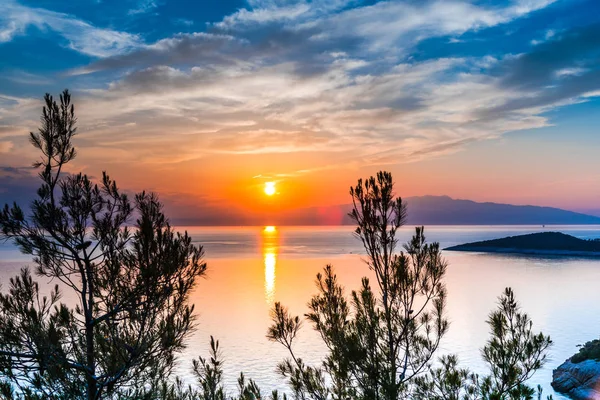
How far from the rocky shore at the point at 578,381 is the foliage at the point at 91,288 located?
28.8 meters

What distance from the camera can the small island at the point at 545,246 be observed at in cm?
14375

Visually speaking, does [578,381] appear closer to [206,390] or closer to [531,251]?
[206,390]

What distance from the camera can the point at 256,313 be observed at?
60875 mm

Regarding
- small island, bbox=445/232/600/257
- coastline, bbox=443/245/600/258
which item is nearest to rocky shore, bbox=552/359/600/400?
coastline, bbox=443/245/600/258

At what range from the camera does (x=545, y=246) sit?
154875 millimetres

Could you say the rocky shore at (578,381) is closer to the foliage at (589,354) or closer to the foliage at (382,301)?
the foliage at (589,354)

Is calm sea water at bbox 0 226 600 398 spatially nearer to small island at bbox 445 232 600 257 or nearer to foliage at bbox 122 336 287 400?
foliage at bbox 122 336 287 400

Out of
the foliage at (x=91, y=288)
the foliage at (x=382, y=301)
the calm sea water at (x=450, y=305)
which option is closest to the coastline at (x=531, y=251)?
the calm sea water at (x=450, y=305)

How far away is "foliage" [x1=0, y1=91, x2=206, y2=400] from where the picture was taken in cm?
952

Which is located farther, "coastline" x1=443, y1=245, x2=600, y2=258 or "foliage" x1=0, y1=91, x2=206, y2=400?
"coastline" x1=443, y1=245, x2=600, y2=258

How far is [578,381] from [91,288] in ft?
102

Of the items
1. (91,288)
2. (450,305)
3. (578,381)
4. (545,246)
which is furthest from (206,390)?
(545,246)

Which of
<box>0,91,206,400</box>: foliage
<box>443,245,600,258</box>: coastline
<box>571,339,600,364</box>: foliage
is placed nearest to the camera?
<box>0,91,206,400</box>: foliage

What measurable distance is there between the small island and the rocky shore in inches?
4927
